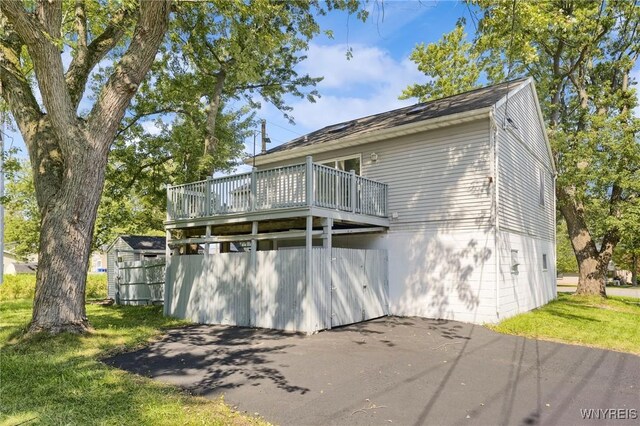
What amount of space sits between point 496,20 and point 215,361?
9070 millimetres

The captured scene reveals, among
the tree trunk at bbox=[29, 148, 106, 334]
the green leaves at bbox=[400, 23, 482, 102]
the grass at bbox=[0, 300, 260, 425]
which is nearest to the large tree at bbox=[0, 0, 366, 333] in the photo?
the tree trunk at bbox=[29, 148, 106, 334]

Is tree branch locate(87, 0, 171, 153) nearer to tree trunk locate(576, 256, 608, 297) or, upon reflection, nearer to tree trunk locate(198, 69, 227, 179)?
tree trunk locate(198, 69, 227, 179)

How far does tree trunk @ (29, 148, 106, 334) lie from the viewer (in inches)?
319

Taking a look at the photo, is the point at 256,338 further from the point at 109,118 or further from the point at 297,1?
the point at 297,1

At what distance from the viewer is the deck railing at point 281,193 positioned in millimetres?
9633

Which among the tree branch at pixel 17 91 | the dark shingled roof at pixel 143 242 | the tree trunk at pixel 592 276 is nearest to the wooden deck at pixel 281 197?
the tree branch at pixel 17 91

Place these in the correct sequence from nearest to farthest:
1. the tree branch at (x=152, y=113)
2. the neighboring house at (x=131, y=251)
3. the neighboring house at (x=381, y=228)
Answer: the neighboring house at (x=381, y=228) → the tree branch at (x=152, y=113) → the neighboring house at (x=131, y=251)

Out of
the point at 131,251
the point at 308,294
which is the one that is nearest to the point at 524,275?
the point at 308,294

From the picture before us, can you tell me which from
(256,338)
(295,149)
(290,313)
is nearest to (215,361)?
(256,338)

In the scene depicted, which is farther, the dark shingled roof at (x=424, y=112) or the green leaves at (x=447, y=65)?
the green leaves at (x=447, y=65)

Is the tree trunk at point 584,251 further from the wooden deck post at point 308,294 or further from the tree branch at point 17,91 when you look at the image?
the tree branch at point 17,91

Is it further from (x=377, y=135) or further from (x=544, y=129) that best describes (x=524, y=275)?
(x=544, y=129)

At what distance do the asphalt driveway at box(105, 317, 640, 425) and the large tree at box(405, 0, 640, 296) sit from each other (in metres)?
10.6

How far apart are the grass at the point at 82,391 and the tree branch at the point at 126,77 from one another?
423 cm
